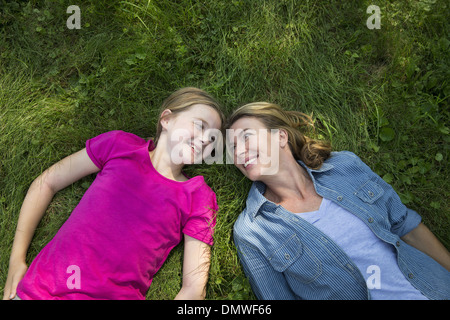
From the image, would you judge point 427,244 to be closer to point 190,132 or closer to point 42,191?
point 190,132

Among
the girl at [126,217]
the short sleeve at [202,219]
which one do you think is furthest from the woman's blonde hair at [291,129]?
the short sleeve at [202,219]

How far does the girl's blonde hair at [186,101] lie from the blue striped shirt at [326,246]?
2.99 ft

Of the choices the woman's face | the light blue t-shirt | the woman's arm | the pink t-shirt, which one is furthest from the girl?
the woman's arm

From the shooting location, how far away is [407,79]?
3432mm

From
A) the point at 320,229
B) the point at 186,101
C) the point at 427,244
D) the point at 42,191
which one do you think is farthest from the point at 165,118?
the point at 427,244

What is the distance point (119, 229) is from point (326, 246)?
63.2 inches

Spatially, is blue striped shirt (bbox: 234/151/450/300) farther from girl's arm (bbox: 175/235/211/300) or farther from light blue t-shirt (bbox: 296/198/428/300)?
girl's arm (bbox: 175/235/211/300)

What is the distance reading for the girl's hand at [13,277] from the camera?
2.68 m

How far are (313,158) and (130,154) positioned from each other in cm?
160

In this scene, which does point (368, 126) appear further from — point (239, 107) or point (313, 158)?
point (239, 107)

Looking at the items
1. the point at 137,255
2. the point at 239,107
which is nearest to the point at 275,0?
the point at 239,107

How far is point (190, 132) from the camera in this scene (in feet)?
9.30

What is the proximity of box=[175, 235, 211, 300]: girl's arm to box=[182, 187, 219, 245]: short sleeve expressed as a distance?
6 cm

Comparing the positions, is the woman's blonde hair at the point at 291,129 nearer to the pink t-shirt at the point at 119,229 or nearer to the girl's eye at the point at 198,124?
the girl's eye at the point at 198,124
